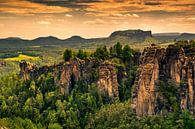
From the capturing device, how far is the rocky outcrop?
301 feet

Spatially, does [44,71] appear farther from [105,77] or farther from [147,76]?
[147,76]

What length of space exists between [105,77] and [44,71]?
31.8 metres

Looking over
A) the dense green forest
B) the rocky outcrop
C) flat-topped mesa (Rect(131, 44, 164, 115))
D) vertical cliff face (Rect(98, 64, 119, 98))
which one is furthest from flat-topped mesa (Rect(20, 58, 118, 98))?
flat-topped mesa (Rect(131, 44, 164, 115))

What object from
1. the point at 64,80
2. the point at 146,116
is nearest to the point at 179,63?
the point at 146,116

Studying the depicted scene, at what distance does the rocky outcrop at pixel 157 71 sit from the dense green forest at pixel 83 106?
6.75ft

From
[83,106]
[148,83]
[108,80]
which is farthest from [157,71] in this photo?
[83,106]

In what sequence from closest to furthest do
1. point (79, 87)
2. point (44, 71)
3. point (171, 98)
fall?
point (171, 98), point (79, 87), point (44, 71)

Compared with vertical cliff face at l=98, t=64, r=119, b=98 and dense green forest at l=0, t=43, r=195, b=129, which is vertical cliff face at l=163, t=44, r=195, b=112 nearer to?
dense green forest at l=0, t=43, r=195, b=129

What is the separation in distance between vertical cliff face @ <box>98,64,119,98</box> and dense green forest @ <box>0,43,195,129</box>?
172cm

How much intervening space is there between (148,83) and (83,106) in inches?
1025

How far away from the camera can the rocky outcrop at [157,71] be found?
91.8m

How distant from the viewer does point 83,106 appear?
114 m

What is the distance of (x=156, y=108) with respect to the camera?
93.0 m

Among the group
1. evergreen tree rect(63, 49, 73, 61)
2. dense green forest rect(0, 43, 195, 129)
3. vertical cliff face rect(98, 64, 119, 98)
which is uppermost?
evergreen tree rect(63, 49, 73, 61)
